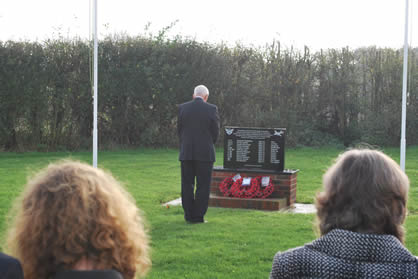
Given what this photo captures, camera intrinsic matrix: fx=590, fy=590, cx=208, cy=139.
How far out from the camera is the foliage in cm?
1675

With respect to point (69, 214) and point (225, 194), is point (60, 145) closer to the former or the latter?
point (225, 194)

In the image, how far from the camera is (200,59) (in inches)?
720

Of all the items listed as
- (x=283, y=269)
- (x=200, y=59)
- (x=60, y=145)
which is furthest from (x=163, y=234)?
(x=200, y=59)

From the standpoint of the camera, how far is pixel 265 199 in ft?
28.4

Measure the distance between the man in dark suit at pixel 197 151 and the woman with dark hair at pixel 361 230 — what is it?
529 centimetres

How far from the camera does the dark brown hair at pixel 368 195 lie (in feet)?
6.91

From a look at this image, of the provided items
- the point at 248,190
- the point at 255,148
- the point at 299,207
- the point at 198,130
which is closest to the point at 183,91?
the point at 255,148

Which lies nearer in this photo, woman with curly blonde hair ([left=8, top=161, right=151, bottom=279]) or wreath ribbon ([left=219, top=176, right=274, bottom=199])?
woman with curly blonde hair ([left=8, top=161, right=151, bottom=279])

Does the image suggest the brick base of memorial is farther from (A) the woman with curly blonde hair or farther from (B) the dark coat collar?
(A) the woman with curly blonde hair

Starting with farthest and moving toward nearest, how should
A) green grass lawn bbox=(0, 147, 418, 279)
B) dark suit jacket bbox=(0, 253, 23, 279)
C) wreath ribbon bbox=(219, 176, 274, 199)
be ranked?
wreath ribbon bbox=(219, 176, 274, 199) → green grass lawn bbox=(0, 147, 418, 279) → dark suit jacket bbox=(0, 253, 23, 279)

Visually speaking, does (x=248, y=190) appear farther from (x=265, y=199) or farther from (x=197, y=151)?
(x=197, y=151)

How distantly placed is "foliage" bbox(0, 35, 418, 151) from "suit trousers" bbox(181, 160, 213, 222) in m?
10.1

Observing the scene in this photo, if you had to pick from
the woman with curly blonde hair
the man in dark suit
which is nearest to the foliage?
the man in dark suit

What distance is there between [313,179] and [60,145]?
8.35 m
